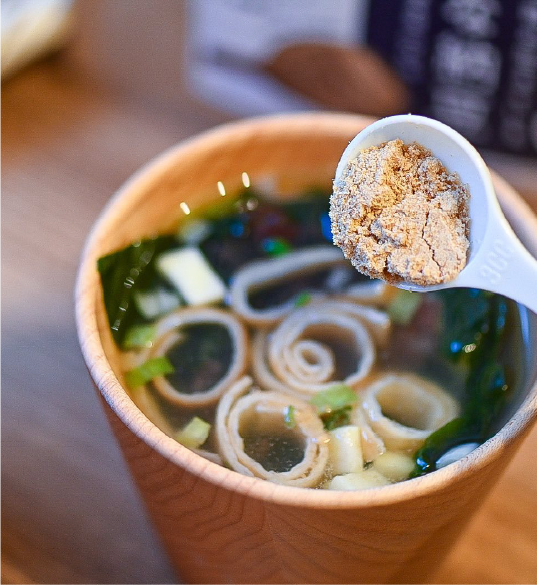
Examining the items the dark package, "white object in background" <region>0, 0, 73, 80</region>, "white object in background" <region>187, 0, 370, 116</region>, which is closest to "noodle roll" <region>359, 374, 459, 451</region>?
the dark package

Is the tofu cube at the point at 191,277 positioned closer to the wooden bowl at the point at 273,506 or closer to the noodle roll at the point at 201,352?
the noodle roll at the point at 201,352

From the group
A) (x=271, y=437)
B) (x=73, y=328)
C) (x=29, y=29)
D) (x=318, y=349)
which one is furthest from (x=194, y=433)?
(x=29, y=29)

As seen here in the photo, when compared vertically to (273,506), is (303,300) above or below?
below

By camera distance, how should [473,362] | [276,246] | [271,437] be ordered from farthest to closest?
[276,246] → [473,362] → [271,437]

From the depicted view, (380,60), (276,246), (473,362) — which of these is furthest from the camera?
(380,60)

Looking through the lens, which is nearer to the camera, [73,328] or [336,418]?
[336,418]

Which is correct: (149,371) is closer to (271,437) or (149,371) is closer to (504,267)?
(271,437)

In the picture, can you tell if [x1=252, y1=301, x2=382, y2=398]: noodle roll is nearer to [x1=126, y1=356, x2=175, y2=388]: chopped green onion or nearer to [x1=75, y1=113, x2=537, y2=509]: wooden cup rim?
[x1=126, y1=356, x2=175, y2=388]: chopped green onion
